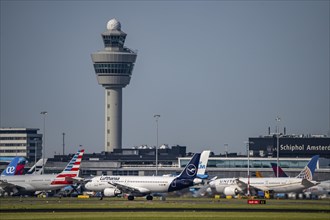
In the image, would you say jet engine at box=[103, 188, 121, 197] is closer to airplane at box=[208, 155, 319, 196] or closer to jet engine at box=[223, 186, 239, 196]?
airplane at box=[208, 155, 319, 196]

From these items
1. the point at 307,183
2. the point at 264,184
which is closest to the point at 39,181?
the point at 264,184

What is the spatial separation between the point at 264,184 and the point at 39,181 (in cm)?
4132

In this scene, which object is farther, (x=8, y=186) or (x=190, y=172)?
(x=8, y=186)

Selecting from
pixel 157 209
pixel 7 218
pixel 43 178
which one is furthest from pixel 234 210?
pixel 43 178

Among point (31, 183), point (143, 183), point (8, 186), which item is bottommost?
point (8, 186)

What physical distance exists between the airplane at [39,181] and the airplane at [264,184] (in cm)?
2586

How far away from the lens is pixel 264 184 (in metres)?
172

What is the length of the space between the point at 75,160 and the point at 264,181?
118 ft

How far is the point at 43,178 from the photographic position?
572 feet

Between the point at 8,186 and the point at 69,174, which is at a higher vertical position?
the point at 69,174

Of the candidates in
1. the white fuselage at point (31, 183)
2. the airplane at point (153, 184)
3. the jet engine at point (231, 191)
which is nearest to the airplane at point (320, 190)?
the jet engine at point (231, 191)

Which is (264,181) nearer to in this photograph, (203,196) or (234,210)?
(203,196)

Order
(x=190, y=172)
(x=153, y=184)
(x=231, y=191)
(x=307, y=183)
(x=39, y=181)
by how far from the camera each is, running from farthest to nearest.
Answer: (x=39, y=181) < (x=231, y=191) < (x=307, y=183) < (x=153, y=184) < (x=190, y=172)

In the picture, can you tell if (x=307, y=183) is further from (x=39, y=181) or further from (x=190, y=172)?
(x=39, y=181)
